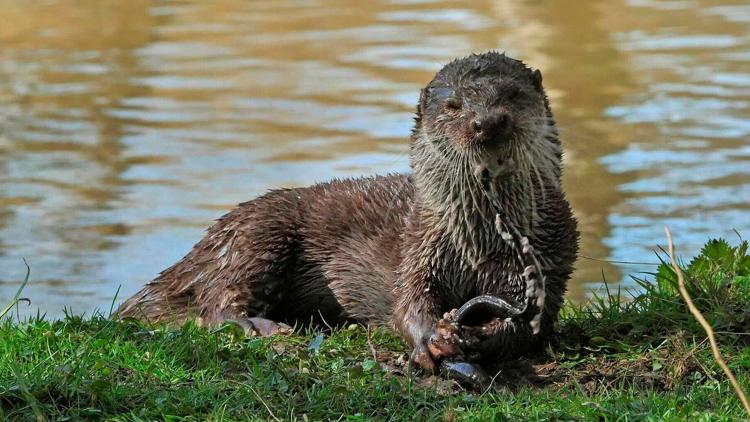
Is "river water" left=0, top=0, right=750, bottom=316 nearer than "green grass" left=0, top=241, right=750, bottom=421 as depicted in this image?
No

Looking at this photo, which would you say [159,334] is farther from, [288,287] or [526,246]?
[526,246]

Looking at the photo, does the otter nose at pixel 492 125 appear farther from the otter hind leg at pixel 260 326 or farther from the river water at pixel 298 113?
the river water at pixel 298 113

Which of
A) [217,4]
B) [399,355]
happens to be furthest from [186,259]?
[217,4]

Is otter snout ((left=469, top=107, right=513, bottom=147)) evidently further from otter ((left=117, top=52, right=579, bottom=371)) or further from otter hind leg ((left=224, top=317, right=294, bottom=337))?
otter hind leg ((left=224, top=317, right=294, bottom=337))

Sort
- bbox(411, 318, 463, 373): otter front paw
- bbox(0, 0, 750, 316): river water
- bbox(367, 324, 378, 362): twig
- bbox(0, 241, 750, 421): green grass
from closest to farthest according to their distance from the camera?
1. bbox(0, 241, 750, 421): green grass
2. bbox(411, 318, 463, 373): otter front paw
3. bbox(367, 324, 378, 362): twig
4. bbox(0, 0, 750, 316): river water

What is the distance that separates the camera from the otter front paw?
442cm

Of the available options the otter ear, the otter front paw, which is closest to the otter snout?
the otter ear

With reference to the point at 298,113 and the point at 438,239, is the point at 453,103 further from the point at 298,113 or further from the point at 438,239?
the point at 298,113

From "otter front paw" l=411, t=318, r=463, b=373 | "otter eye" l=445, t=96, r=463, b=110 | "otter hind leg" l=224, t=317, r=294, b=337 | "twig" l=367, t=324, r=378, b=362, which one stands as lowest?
"otter hind leg" l=224, t=317, r=294, b=337

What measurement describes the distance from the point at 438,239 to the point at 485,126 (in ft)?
1.87

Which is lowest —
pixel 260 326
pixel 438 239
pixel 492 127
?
pixel 260 326

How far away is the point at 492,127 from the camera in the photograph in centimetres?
425

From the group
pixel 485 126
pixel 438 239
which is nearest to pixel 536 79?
pixel 485 126

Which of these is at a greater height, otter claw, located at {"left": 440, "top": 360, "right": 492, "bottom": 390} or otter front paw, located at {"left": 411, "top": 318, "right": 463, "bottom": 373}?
otter front paw, located at {"left": 411, "top": 318, "right": 463, "bottom": 373}
